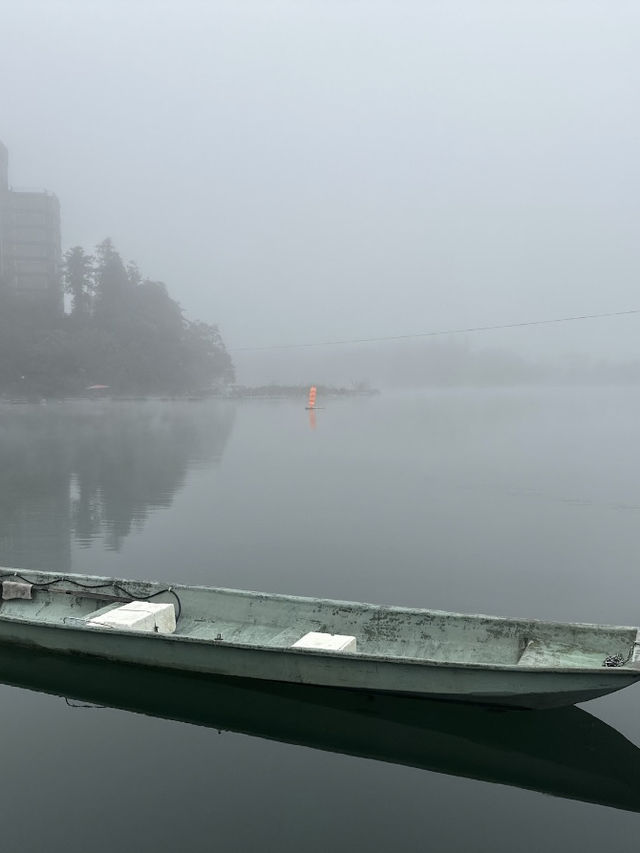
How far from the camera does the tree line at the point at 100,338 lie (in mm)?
95812

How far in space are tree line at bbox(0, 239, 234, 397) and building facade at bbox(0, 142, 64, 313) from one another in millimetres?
34458

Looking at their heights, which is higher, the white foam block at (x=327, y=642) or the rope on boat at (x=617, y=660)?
the rope on boat at (x=617, y=660)

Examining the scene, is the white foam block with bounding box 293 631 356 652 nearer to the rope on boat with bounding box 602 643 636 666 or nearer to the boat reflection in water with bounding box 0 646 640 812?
the boat reflection in water with bounding box 0 646 640 812

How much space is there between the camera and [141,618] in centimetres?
1169

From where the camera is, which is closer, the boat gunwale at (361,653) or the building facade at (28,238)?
the boat gunwale at (361,653)

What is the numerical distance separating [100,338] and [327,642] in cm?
10292

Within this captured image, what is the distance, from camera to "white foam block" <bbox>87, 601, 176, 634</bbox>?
38.1 ft

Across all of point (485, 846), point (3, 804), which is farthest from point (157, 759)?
point (485, 846)

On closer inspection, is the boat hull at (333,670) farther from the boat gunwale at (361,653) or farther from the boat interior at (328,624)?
the boat interior at (328,624)

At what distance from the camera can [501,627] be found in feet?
35.6

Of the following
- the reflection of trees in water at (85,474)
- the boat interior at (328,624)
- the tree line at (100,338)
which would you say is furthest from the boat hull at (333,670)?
the tree line at (100,338)

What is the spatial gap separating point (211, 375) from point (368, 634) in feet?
433

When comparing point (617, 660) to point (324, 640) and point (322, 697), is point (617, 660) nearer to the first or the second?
point (324, 640)

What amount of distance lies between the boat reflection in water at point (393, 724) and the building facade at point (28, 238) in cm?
14517
